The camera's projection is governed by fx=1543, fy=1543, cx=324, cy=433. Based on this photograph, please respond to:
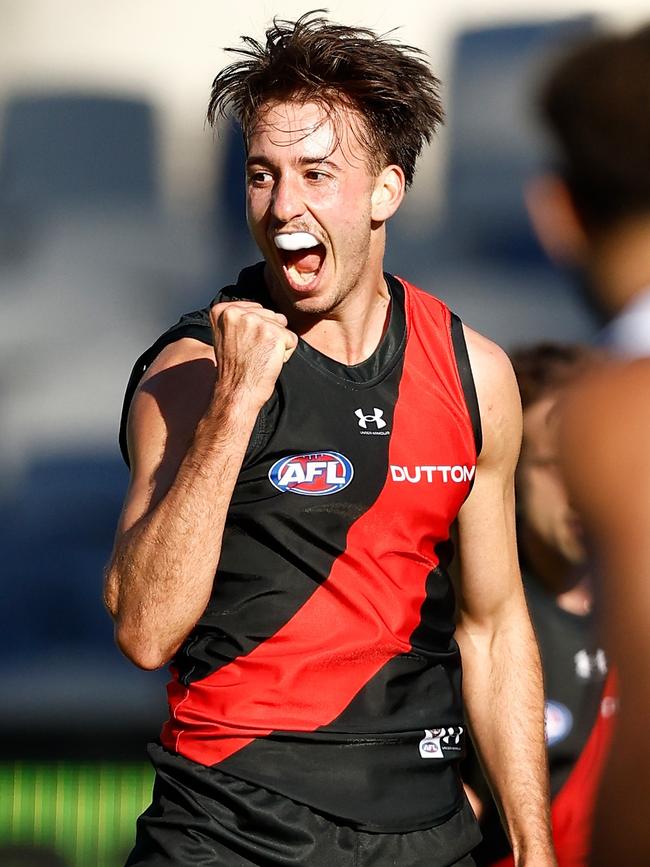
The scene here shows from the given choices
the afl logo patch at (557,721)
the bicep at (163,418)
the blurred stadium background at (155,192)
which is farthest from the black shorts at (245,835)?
the blurred stadium background at (155,192)

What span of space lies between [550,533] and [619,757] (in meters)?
2.44

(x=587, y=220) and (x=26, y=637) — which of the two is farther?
(x=26, y=637)

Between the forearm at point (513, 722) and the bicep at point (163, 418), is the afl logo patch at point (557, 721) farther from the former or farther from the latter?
the bicep at point (163, 418)

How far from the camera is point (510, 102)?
21.3ft

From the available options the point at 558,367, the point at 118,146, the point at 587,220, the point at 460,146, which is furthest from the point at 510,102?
the point at 587,220

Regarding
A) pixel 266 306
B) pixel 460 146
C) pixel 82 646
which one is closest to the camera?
pixel 266 306

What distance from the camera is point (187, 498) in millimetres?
3021

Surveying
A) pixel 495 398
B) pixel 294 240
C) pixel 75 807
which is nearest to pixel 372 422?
pixel 495 398

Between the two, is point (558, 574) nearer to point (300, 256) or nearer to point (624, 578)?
point (300, 256)

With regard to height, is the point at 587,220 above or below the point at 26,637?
above

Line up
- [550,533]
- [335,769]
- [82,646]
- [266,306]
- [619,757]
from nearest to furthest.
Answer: [619,757] < [335,769] < [266,306] < [550,533] < [82,646]

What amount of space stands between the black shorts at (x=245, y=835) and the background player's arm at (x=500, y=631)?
0.89ft

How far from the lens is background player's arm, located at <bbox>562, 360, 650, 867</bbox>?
1858 mm

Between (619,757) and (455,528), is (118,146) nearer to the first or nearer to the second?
(455,528)
